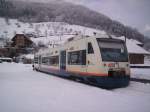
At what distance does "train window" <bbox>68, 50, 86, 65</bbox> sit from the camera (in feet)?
45.4

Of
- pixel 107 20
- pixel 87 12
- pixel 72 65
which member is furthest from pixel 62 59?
pixel 87 12

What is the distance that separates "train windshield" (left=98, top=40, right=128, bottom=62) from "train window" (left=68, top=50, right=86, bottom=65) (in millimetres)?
1822

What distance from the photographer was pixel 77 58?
1488 centimetres

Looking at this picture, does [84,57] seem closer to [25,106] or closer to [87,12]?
[25,106]

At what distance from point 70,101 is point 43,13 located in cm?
16028

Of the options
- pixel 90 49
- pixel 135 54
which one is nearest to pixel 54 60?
pixel 90 49

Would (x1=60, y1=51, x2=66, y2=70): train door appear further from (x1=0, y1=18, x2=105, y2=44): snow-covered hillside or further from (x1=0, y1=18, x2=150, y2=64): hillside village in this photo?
(x1=0, y1=18, x2=105, y2=44): snow-covered hillside

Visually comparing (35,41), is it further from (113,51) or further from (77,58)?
(113,51)

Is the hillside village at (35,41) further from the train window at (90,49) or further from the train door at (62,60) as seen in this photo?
the train door at (62,60)

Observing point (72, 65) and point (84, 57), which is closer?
point (84, 57)

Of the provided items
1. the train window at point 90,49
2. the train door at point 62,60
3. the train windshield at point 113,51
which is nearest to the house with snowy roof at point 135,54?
the train door at point 62,60

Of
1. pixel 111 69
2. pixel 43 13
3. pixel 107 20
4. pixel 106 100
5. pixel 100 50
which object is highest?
pixel 43 13

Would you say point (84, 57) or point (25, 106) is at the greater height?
point (84, 57)

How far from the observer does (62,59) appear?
60.6 feet
